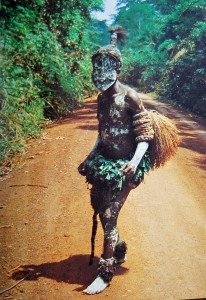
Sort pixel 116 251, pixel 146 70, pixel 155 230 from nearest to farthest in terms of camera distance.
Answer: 1. pixel 116 251
2. pixel 155 230
3. pixel 146 70

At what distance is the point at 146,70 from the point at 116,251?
21.8 metres

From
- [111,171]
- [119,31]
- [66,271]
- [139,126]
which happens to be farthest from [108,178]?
[119,31]

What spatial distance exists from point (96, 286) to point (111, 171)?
100cm

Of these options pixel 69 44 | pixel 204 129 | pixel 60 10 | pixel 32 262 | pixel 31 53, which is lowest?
pixel 32 262

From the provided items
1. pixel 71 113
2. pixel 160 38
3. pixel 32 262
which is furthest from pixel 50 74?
pixel 160 38

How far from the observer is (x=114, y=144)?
2.73 m

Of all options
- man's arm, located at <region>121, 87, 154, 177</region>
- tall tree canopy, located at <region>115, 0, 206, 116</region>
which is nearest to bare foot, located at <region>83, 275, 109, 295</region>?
man's arm, located at <region>121, 87, 154, 177</region>

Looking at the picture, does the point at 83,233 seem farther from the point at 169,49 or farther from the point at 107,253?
the point at 169,49

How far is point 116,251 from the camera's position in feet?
10.2

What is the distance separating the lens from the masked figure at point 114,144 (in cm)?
259

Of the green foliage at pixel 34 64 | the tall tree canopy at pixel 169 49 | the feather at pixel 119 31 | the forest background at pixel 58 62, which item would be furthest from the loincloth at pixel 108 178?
the tall tree canopy at pixel 169 49

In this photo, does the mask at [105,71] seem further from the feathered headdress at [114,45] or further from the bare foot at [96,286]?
the bare foot at [96,286]

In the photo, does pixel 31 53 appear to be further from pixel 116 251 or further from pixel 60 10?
pixel 116 251

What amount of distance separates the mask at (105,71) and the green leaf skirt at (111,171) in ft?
2.12
